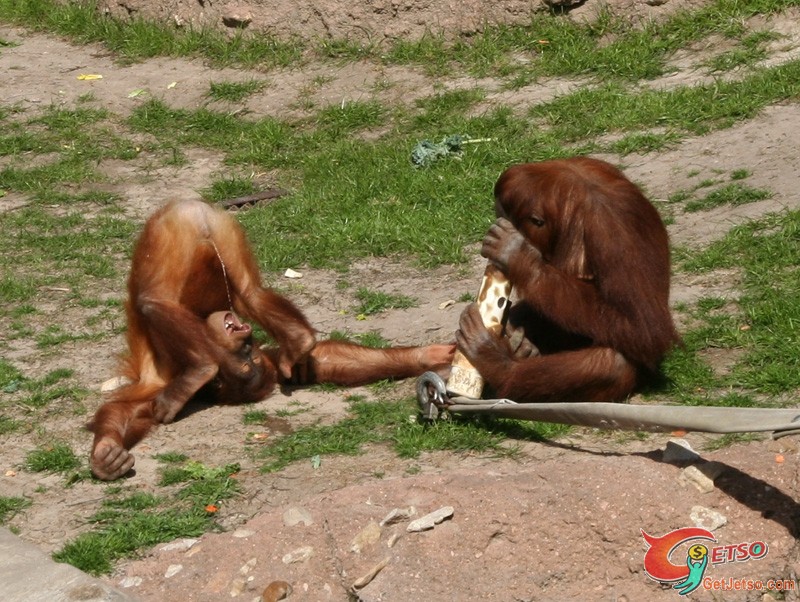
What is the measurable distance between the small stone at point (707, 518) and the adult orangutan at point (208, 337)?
184 centimetres

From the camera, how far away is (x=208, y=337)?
6.11 meters

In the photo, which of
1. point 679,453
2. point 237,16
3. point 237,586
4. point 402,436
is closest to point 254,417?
point 402,436

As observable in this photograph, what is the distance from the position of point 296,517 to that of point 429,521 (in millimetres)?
530

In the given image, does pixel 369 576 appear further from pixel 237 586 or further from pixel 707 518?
pixel 707 518

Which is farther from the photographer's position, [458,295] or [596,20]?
[596,20]

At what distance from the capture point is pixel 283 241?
27.1ft

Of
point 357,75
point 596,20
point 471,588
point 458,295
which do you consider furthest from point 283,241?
point 471,588

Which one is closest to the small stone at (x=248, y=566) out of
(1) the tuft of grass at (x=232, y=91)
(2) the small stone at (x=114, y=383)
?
(2) the small stone at (x=114, y=383)

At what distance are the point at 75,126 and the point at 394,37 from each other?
9.11 feet

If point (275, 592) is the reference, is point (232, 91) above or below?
above

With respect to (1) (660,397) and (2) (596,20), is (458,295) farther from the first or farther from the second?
(2) (596,20)

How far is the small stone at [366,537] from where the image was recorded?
4.62m

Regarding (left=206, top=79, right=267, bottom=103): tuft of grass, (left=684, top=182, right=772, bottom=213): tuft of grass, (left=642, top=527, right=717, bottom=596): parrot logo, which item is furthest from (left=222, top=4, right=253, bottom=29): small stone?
(left=642, top=527, right=717, bottom=596): parrot logo

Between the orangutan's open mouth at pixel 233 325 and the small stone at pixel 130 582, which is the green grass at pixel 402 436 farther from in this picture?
the small stone at pixel 130 582
